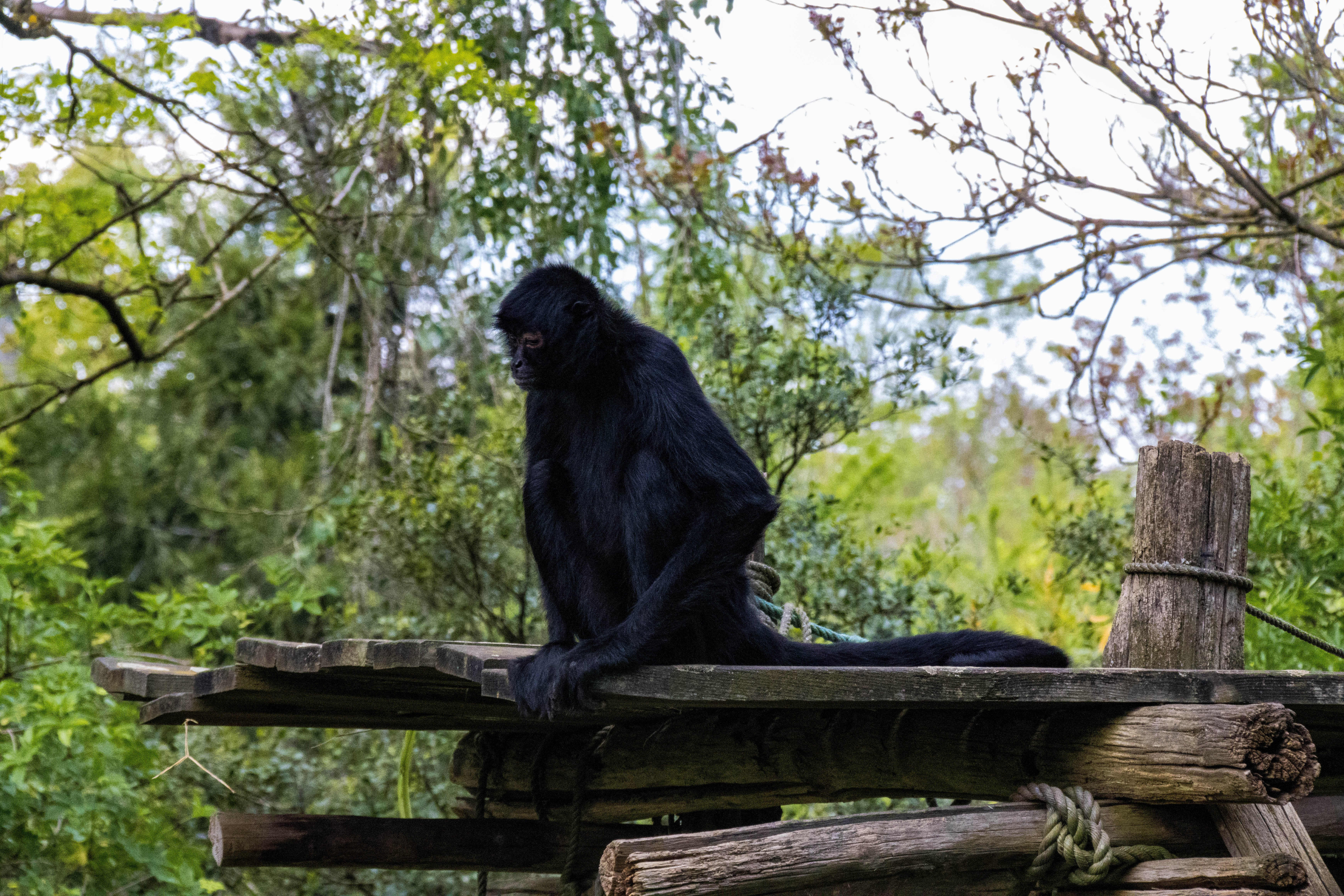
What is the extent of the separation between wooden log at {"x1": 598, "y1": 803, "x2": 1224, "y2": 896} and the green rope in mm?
1677

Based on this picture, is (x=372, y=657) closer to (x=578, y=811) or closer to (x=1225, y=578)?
(x=578, y=811)

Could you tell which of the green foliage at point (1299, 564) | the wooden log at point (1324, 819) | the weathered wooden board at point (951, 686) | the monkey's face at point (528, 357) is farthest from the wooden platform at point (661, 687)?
the green foliage at point (1299, 564)

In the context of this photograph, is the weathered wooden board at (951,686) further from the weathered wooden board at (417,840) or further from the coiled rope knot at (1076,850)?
the weathered wooden board at (417,840)

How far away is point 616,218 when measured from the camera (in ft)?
28.0

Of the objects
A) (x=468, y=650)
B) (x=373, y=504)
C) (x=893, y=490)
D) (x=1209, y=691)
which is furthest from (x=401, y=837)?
(x=893, y=490)

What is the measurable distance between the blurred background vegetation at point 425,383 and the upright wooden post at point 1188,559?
7.52 ft

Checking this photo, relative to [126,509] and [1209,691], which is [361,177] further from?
[1209,691]

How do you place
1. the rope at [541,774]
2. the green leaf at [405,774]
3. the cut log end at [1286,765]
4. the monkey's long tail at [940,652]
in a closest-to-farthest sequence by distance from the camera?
the cut log end at [1286,765], the monkey's long tail at [940,652], the rope at [541,774], the green leaf at [405,774]

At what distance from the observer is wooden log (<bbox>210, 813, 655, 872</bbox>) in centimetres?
404

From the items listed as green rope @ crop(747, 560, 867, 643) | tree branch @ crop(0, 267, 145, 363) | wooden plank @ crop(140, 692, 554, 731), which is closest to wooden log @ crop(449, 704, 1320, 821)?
wooden plank @ crop(140, 692, 554, 731)

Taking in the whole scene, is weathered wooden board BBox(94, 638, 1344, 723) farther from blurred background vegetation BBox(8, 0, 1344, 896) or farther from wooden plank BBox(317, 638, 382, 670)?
blurred background vegetation BBox(8, 0, 1344, 896)

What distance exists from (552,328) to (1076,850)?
6.83 feet

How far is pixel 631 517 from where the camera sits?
3416 millimetres

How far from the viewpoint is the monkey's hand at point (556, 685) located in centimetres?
291
